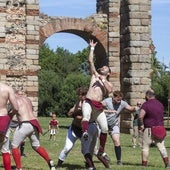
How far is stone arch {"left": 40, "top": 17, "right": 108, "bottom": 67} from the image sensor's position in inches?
1234

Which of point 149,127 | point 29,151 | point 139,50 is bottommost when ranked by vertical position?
point 29,151

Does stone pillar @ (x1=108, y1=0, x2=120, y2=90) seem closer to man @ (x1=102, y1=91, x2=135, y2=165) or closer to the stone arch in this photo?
the stone arch

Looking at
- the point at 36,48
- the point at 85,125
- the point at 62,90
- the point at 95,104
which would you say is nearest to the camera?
the point at 85,125

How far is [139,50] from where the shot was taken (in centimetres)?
2741

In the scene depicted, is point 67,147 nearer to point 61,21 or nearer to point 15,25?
point 15,25

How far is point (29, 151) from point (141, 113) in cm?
526

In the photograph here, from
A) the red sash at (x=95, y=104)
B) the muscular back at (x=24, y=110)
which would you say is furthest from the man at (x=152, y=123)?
the muscular back at (x=24, y=110)

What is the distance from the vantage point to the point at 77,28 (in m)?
31.5

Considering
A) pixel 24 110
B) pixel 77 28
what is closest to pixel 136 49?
pixel 77 28

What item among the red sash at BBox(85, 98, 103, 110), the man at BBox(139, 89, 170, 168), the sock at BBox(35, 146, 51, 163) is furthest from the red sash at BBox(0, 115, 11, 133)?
the man at BBox(139, 89, 170, 168)

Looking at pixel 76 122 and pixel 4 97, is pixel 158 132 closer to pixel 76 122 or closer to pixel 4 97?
pixel 76 122

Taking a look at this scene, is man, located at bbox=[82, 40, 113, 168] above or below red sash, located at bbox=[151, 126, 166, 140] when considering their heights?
above

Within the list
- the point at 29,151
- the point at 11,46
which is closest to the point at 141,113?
the point at 29,151

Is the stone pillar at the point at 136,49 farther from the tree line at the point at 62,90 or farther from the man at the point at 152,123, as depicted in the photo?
the tree line at the point at 62,90
